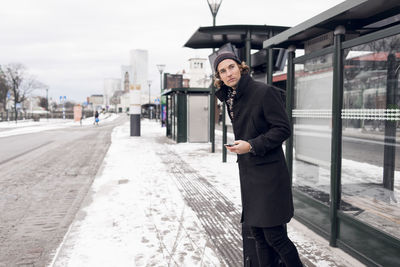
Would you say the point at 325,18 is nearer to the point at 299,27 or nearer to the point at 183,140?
the point at 299,27

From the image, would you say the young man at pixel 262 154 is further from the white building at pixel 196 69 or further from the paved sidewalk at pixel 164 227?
the white building at pixel 196 69

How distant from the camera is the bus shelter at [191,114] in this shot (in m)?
15.8

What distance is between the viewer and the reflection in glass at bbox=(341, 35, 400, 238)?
3.42 m

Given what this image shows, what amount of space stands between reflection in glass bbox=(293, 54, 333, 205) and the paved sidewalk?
58 cm

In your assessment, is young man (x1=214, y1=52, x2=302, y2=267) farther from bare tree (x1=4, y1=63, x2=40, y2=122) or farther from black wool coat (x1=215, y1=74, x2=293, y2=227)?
bare tree (x1=4, y1=63, x2=40, y2=122)

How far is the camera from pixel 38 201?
598 centimetres

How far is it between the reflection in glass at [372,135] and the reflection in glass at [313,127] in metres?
0.36

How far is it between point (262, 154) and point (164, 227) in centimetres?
250

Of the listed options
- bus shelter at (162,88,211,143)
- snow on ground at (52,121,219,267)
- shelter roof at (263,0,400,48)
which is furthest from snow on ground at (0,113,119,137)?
shelter roof at (263,0,400,48)

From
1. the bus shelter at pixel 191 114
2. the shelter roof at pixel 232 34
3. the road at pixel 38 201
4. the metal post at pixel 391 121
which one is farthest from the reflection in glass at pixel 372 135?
the bus shelter at pixel 191 114

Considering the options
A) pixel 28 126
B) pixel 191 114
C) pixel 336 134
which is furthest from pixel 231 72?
pixel 28 126

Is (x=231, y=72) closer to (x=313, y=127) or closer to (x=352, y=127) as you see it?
(x=352, y=127)

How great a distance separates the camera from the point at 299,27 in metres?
4.28

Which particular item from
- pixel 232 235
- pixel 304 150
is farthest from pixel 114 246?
pixel 304 150
